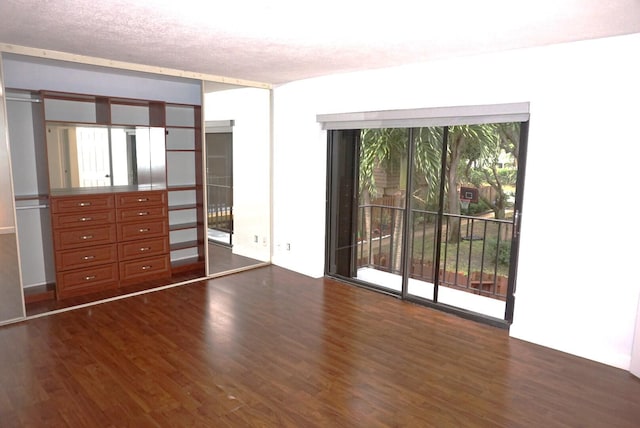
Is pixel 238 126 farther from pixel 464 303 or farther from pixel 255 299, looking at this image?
pixel 464 303

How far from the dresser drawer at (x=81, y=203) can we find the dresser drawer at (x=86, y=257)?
0.42 meters

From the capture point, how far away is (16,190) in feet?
14.3

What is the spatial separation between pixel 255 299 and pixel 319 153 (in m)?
1.89

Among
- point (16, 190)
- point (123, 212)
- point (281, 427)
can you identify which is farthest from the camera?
point (123, 212)

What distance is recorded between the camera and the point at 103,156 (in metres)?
4.88

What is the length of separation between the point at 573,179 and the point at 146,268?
4451 millimetres

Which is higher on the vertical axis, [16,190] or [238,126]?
[238,126]

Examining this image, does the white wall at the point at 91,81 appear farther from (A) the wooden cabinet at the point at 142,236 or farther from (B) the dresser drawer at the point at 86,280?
(B) the dresser drawer at the point at 86,280

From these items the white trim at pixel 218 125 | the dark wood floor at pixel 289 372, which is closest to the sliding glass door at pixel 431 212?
the dark wood floor at pixel 289 372

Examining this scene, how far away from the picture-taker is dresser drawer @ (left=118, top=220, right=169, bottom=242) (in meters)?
4.80

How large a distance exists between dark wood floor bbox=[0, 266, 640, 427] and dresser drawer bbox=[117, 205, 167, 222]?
1004 mm

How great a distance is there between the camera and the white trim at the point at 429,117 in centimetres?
362

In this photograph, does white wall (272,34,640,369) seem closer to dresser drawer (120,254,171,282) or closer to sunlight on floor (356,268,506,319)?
sunlight on floor (356,268,506,319)

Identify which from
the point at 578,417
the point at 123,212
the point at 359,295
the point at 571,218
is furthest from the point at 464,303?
the point at 123,212
